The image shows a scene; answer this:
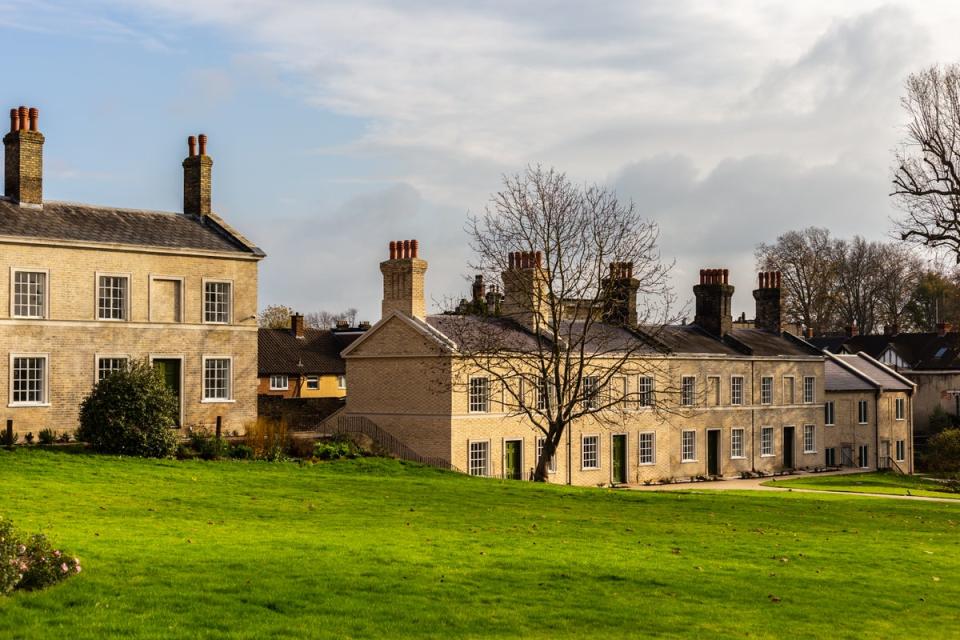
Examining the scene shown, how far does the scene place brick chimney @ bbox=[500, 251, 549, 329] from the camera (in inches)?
1721

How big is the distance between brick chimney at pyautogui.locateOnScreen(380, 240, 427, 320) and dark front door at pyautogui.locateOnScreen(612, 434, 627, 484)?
11.0 metres

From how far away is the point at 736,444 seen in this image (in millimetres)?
59938

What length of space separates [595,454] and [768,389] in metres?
15.3

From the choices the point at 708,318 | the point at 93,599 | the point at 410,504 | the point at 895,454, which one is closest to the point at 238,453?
the point at 410,504

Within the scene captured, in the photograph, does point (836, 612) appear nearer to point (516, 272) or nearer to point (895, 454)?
point (516, 272)

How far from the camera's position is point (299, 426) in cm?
5156

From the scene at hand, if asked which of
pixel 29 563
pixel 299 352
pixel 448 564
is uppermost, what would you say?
pixel 299 352

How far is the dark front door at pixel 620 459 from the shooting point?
5216 centimetres

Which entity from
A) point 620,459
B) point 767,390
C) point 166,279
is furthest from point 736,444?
point 166,279

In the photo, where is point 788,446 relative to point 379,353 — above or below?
below

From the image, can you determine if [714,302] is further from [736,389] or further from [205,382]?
[205,382]

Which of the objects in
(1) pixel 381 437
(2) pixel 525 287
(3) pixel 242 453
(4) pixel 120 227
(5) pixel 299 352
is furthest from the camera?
(5) pixel 299 352

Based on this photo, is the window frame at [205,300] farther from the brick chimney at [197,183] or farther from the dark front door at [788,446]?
the dark front door at [788,446]

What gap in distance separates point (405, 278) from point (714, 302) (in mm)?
20718
